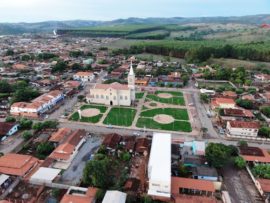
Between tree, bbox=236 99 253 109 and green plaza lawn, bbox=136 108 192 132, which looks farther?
tree, bbox=236 99 253 109

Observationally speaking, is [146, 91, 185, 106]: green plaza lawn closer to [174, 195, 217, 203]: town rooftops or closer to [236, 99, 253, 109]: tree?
[236, 99, 253, 109]: tree

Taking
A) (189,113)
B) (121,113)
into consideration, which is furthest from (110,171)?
(189,113)

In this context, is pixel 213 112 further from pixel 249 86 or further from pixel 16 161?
pixel 16 161

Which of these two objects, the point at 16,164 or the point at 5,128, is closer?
the point at 16,164

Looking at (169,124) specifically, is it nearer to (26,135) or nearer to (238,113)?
(238,113)

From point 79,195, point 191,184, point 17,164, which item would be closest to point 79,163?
point 79,195

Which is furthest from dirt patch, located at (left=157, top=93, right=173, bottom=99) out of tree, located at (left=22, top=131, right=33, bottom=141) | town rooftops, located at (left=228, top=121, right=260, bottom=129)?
tree, located at (left=22, top=131, right=33, bottom=141)
